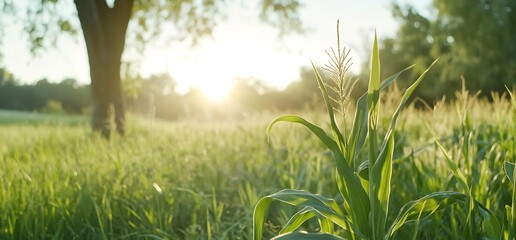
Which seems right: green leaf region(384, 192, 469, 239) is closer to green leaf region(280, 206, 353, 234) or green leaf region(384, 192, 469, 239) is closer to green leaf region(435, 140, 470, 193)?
green leaf region(435, 140, 470, 193)

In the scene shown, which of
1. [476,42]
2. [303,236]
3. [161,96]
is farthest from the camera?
[161,96]

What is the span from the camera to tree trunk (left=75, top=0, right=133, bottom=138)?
9891 millimetres

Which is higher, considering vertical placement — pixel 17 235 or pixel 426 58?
pixel 426 58

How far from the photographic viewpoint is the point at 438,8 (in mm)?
26641

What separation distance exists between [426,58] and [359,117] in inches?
1292

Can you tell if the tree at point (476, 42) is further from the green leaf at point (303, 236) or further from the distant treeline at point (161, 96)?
the green leaf at point (303, 236)

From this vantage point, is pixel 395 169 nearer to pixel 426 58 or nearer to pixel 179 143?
pixel 179 143

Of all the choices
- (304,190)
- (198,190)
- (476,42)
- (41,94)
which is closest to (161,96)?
(41,94)

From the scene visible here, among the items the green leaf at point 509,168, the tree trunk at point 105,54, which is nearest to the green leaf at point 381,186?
the green leaf at point 509,168

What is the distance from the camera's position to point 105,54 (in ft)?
33.0

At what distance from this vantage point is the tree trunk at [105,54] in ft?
32.4

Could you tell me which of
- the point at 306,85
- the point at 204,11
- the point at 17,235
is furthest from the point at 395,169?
the point at 306,85

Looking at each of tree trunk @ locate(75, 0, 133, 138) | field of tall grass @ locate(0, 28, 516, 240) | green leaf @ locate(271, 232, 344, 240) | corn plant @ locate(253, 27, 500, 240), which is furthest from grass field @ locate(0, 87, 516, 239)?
tree trunk @ locate(75, 0, 133, 138)

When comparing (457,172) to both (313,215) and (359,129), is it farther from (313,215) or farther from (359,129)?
(313,215)
